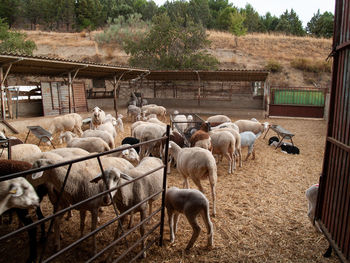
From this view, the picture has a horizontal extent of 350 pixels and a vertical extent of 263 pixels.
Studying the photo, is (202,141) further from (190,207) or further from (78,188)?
(78,188)

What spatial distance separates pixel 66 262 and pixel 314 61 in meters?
37.2

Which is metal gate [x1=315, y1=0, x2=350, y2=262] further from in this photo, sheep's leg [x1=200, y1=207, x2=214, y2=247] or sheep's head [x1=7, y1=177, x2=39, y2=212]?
sheep's head [x1=7, y1=177, x2=39, y2=212]

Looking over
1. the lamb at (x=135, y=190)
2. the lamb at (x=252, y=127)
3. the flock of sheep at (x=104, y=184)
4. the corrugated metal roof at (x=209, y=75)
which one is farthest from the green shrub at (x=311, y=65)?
the lamb at (x=135, y=190)

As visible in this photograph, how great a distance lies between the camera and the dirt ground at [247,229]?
11.6 feet

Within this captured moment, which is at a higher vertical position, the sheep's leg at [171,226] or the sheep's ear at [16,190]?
the sheep's ear at [16,190]

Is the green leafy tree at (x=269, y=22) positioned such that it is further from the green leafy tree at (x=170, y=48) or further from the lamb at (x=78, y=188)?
the lamb at (x=78, y=188)

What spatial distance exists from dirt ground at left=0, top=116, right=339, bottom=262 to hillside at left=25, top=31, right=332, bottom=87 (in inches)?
1136

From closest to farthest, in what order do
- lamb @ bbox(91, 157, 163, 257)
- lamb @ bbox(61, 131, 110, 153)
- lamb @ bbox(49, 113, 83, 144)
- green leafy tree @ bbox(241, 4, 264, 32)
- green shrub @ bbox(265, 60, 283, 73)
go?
lamb @ bbox(91, 157, 163, 257)
lamb @ bbox(61, 131, 110, 153)
lamb @ bbox(49, 113, 83, 144)
green shrub @ bbox(265, 60, 283, 73)
green leafy tree @ bbox(241, 4, 264, 32)

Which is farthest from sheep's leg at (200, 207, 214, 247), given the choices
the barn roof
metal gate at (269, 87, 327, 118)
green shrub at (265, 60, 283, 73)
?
green shrub at (265, 60, 283, 73)

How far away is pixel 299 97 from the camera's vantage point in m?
19.3

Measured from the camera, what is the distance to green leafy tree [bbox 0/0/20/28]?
49.4 meters

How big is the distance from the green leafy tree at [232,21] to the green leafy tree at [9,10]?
139ft

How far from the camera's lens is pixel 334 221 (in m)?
3.31

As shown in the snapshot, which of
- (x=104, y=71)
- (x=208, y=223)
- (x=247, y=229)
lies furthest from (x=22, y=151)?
(x=104, y=71)
